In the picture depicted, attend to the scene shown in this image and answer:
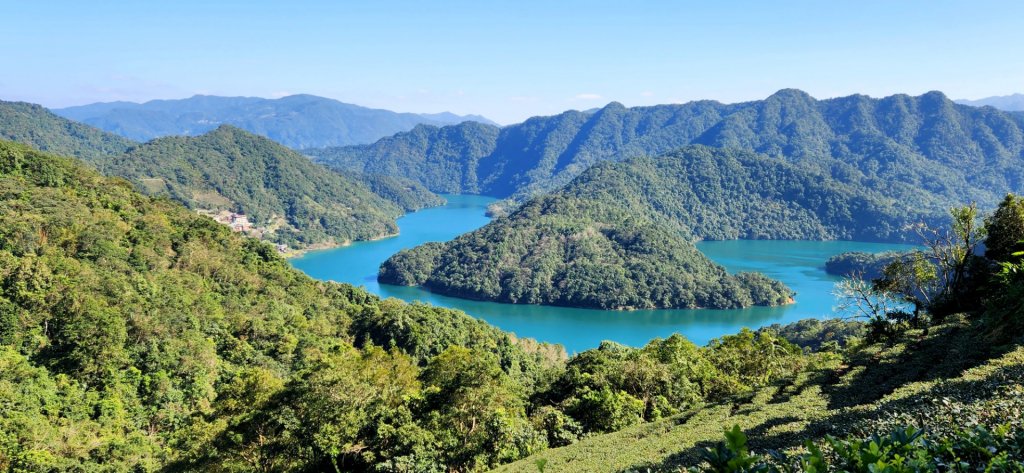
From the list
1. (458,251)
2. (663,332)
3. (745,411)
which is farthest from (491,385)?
(458,251)

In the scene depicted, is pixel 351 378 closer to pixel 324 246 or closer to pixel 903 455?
pixel 903 455

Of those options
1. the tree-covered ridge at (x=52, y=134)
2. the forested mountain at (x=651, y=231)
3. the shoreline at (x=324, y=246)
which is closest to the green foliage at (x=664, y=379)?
the forested mountain at (x=651, y=231)

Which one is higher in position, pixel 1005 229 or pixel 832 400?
pixel 1005 229

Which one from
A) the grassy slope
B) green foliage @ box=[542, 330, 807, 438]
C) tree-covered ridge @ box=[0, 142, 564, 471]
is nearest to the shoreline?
tree-covered ridge @ box=[0, 142, 564, 471]

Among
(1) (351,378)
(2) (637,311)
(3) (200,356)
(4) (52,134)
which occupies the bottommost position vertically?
(2) (637,311)

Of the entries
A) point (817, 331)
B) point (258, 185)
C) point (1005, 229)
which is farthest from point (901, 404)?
point (258, 185)

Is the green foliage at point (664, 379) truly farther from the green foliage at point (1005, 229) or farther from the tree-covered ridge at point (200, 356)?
the green foliage at point (1005, 229)
